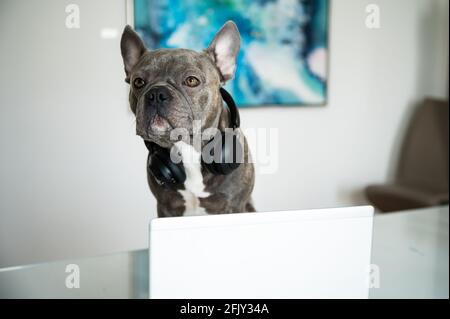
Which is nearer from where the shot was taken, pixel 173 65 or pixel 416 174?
pixel 173 65

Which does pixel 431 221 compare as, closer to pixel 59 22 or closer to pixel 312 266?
pixel 312 266

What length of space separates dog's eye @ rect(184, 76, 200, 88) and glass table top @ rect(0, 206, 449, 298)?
282 millimetres

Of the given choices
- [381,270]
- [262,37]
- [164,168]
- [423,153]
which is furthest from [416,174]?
[164,168]

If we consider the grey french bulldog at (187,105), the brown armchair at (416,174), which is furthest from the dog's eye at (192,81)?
the brown armchair at (416,174)

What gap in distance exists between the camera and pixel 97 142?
0.52m

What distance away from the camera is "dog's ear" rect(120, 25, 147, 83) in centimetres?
49

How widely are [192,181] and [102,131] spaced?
0.12m

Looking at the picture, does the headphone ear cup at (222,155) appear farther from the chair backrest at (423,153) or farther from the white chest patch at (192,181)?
the chair backrest at (423,153)

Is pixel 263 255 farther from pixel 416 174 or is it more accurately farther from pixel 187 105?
pixel 416 174

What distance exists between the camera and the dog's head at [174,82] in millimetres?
452

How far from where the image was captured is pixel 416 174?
846mm

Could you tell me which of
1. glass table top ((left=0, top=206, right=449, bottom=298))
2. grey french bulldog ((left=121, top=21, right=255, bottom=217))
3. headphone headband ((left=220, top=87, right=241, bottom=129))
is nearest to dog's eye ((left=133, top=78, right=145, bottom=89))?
grey french bulldog ((left=121, top=21, right=255, bottom=217))

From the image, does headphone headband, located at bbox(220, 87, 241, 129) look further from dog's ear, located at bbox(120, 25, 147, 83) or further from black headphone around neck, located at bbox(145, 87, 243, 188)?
dog's ear, located at bbox(120, 25, 147, 83)

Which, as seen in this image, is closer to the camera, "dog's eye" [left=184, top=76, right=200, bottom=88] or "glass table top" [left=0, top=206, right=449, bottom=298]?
"dog's eye" [left=184, top=76, right=200, bottom=88]
